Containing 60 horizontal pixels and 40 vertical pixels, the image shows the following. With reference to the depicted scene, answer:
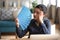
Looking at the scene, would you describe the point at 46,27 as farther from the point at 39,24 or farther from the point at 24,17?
the point at 24,17

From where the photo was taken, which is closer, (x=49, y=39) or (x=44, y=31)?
(x=49, y=39)

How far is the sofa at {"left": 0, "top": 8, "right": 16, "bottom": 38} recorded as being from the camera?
4.42 metres

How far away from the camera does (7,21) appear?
4570mm

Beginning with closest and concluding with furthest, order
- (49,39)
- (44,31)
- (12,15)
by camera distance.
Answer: (49,39) < (44,31) < (12,15)

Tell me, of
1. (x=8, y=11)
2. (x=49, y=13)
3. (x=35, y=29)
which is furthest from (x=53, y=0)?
(x=35, y=29)

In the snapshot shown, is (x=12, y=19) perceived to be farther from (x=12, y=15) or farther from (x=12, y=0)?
(x=12, y=0)

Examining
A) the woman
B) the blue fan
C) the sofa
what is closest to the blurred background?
the sofa

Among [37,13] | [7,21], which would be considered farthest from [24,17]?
[37,13]

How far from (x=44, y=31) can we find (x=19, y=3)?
4.54 m

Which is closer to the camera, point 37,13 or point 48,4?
point 37,13

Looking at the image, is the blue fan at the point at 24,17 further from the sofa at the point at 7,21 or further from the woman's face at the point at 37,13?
the woman's face at the point at 37,13

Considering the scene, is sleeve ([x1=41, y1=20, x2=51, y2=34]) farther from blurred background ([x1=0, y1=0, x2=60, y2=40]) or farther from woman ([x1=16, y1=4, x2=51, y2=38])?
blurred background ([x1=0, y1=0, x2=60, y2=40])

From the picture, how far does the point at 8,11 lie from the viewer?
480 cm

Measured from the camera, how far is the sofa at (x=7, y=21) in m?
4.42
